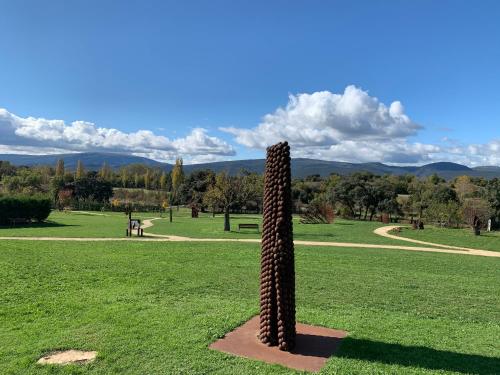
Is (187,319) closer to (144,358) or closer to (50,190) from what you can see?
(144,358)

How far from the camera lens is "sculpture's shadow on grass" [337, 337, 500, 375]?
646cm

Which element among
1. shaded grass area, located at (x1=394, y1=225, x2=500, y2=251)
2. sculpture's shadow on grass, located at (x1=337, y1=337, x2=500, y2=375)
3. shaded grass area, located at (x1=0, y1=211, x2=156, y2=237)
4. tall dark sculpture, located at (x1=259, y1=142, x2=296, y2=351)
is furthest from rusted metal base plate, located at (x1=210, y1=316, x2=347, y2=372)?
shaded grass area, located at (x1=394, y1=225, x2=500, y2=251)

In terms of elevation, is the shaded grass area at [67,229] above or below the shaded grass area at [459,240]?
above

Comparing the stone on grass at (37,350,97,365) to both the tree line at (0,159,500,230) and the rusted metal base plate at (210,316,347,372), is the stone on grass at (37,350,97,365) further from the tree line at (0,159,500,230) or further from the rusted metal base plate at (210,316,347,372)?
the tree line at (0,159,500,230)

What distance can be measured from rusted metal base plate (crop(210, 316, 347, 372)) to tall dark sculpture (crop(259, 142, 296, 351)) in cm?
20

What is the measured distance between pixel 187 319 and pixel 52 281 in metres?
5.35

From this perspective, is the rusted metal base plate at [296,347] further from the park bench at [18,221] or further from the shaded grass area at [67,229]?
the park bench at [18,221]

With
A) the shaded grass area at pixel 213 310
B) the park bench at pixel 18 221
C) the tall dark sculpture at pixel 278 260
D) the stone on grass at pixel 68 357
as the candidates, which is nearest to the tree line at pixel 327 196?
the park bench at pixel 18 221

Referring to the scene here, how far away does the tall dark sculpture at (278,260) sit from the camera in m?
7.23

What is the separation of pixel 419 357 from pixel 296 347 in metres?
1.93

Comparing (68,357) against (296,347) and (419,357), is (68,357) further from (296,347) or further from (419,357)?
(419,357)

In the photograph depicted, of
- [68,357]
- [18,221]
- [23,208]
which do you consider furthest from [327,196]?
[68,357]

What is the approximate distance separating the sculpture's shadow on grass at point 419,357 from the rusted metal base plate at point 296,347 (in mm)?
313

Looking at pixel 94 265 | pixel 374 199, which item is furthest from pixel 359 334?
pixel 374 199
